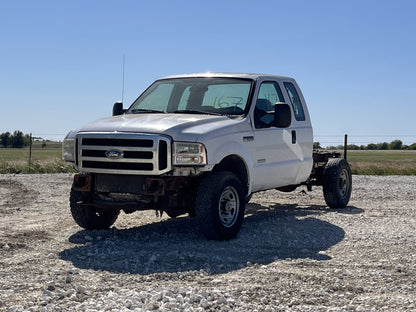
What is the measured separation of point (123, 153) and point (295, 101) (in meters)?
3.80

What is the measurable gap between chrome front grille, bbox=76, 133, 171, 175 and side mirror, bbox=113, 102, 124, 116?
5.67ft

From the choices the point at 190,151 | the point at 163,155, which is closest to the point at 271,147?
the point at 190,151

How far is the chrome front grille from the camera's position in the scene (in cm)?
779

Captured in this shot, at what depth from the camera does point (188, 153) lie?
25.7 ft

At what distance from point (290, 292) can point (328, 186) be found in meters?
6.35

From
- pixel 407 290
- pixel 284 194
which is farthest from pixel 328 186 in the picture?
pixel 407 290

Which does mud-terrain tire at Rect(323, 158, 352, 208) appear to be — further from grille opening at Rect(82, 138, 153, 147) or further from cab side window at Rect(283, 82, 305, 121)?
grille opening at Rect(82, 138, 153, 147)

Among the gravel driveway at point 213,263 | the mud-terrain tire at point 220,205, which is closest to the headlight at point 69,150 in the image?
the gravel driveway at point 213,263

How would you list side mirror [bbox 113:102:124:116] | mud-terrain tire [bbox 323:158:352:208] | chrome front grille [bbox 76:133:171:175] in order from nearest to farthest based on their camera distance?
chrome front grille [bbox 76:133:171:175] → side mirror [bbox 113:102:124:116] → mud-terrain tire [bbox 323:158:352:208]

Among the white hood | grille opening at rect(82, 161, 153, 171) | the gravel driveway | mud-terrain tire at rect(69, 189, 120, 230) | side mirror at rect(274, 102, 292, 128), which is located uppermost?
side mirror at rect(274, 102, 292, 128)

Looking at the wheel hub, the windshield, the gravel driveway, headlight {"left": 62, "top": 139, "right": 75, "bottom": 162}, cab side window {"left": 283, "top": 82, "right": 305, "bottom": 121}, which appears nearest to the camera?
the gravel driveway

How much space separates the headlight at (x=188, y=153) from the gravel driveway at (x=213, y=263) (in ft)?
3.59

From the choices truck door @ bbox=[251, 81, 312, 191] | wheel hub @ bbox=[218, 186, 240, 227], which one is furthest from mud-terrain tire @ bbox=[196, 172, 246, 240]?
truck door @ bbox=[251, 81, 312, 191]

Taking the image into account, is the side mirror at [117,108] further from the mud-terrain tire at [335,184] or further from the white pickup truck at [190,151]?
the mud-terrain tire at [335,184]
